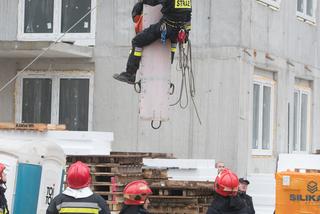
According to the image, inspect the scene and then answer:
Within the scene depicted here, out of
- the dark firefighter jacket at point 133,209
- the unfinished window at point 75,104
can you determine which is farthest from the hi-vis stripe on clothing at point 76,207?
the unfinished window at point 75,104

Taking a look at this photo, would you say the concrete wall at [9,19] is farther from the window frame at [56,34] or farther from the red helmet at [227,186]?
the red helmet at [227,186]

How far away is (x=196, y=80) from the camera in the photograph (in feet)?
59.5

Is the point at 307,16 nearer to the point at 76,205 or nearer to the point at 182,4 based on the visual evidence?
the point at 182,4

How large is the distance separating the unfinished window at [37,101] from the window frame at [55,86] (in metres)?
0.09

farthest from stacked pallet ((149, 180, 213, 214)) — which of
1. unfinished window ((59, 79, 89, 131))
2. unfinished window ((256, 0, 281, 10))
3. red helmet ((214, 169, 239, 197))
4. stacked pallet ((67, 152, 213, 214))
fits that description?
unfinished window ((256, 0, 281, 10))

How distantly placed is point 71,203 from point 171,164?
→ 25.6 feet

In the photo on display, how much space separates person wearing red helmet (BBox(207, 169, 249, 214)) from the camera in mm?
9953

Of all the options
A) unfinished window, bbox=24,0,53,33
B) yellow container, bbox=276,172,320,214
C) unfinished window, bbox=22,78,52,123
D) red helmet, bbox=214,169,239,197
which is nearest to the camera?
red helmet, bbox=214,169,239,197

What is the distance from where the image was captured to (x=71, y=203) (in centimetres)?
866

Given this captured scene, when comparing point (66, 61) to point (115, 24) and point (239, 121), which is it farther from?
point (239, 121)

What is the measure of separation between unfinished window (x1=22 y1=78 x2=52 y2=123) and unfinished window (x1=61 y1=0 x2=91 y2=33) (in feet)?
4.11

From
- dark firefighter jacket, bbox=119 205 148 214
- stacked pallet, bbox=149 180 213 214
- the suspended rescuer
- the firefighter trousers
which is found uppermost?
the suspended rescuer

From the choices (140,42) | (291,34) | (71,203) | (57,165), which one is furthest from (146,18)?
(291,34)

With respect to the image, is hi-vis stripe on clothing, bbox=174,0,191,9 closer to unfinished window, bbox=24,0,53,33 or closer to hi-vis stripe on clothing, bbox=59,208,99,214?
hi-vis stripe on clothing, bbox=59,208,99,214
